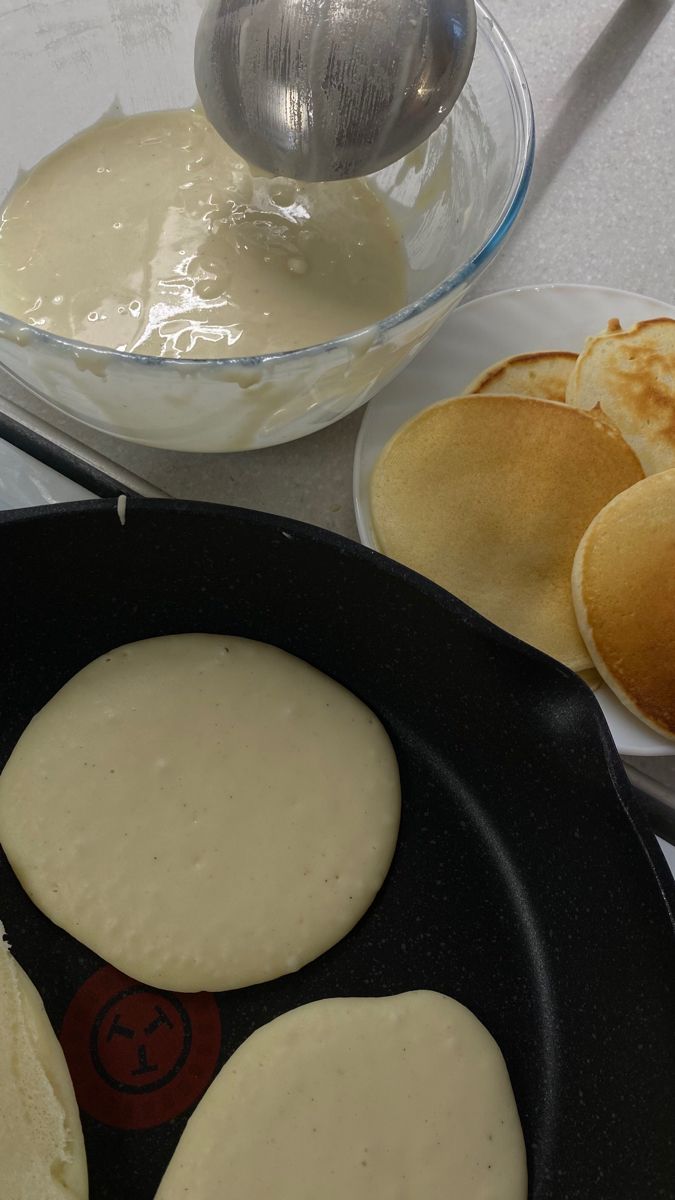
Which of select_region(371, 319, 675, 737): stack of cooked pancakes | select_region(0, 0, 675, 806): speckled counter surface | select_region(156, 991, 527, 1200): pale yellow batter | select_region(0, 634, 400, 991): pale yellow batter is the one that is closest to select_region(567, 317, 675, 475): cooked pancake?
select_region(371, 319, 675, 737): stack of cooked pancakes

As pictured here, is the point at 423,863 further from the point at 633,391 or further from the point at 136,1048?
the point at 633,391

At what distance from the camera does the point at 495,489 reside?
69 cm

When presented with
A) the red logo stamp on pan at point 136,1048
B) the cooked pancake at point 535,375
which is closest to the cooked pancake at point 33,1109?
the red logo stamp on pan at point 136,1048

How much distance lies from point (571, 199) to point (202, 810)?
591 mm

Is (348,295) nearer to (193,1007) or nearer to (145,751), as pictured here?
(145,751)

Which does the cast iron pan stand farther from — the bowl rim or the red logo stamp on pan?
the bowl rim

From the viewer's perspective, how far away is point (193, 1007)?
2.18ft

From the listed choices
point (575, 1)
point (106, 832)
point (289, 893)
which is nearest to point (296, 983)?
point (289, 893)

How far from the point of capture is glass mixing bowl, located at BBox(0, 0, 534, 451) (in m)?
0.53

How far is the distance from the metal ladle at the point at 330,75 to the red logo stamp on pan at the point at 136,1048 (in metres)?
0.55

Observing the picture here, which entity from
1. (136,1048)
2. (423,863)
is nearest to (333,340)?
(423,863)

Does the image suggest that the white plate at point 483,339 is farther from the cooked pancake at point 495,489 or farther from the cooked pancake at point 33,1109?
the cooked pancake at point 33,1109

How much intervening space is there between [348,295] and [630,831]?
1.27 feet

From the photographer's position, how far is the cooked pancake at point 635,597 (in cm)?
64
